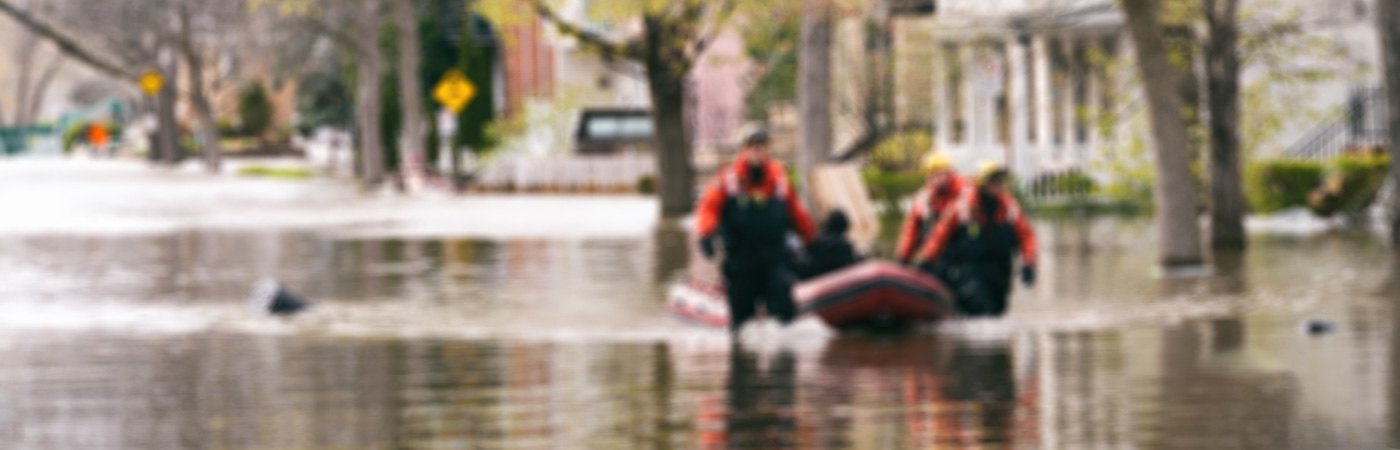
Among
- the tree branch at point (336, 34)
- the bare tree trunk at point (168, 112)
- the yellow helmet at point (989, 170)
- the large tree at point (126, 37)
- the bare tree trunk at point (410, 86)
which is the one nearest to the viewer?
the yellow helmet at point (989, 170)

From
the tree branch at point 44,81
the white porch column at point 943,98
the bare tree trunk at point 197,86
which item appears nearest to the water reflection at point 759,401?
the white porch column at point 943,98

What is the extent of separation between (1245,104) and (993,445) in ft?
56.9

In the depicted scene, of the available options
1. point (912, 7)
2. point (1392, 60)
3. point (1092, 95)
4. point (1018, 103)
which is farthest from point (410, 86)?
point (1392, 60)

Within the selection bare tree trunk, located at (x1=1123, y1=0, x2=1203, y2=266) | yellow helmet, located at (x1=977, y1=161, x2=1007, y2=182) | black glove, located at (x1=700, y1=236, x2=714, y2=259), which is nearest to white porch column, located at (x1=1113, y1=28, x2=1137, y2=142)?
bare tree trunk, located at (x1=1123, y1=0, x2=1203, y2=266)

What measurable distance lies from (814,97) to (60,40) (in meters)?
38.2

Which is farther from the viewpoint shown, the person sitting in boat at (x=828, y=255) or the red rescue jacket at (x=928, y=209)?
the person sitting in boat at (x=828, y=255)

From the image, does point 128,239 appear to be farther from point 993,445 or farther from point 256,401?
point 993,445

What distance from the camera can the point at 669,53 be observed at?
36.3m

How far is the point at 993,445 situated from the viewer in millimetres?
10398

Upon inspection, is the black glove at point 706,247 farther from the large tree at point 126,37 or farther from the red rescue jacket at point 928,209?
the large tree at point 126,37

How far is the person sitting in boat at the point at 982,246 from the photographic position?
16.5m

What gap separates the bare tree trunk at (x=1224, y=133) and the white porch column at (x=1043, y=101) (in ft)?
34.6

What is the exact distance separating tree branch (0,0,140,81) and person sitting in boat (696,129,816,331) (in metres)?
43.4

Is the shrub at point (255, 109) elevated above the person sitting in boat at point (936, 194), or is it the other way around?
the shrub at point (255, 109)
